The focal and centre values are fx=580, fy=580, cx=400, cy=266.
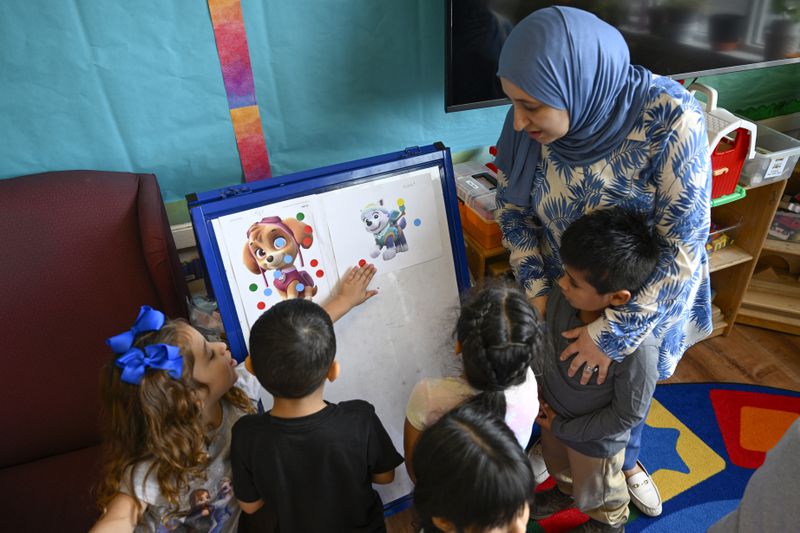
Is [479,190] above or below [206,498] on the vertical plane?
above

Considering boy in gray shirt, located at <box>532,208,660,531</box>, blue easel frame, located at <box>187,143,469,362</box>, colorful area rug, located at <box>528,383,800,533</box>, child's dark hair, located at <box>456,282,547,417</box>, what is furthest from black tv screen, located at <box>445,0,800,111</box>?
colorful area rug, located at <box>528,383,800,533</box>

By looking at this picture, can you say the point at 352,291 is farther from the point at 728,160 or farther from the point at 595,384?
the point at 728,160

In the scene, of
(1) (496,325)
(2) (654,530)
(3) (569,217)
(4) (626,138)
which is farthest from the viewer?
(2) (654,530)

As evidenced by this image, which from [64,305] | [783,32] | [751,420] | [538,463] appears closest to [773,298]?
[751,420]

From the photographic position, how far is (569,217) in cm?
129

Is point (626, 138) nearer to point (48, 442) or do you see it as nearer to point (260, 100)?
point (260, 100)

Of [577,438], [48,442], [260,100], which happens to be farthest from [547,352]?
[48,442]

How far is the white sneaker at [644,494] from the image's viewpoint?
1.62 meters

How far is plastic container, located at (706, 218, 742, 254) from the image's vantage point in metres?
2.01

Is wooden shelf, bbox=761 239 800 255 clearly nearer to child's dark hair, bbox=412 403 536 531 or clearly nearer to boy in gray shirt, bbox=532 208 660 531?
boy in gray shirt, bbox=532 208 660 531

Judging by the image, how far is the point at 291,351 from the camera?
3.23 feet

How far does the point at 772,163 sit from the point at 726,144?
0.54 feet

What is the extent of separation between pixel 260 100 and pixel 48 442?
104cm

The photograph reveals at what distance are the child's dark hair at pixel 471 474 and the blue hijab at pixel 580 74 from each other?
0.61 metres
